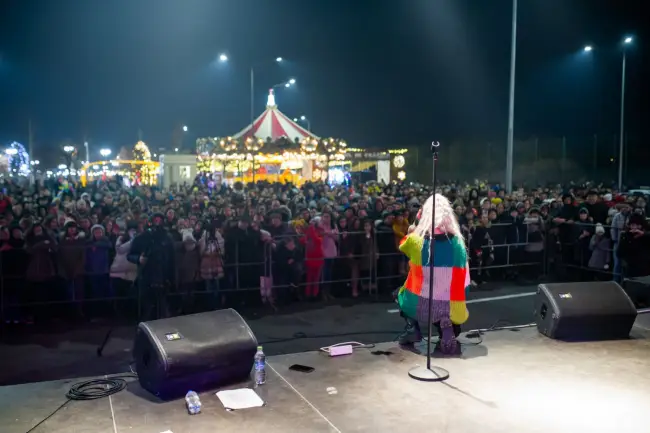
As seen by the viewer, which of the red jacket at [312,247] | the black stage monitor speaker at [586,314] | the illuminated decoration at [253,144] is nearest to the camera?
the black stage monitor speaker at [586,314]

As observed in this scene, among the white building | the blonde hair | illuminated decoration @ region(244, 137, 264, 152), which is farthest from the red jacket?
the white building

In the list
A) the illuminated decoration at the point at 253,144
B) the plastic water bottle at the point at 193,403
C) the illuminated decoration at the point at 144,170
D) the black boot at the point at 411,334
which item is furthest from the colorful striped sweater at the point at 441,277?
the illuminated decoration at the point at 144,170

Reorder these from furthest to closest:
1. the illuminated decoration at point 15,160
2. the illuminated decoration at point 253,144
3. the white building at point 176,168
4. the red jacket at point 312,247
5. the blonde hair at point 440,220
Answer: the illuminated decoration at point 15,160 → the white building at point 176,168 → the illuminated decoration at point 253,144 → the red jacket at point 312,247 → the blonde hair at point 440,220

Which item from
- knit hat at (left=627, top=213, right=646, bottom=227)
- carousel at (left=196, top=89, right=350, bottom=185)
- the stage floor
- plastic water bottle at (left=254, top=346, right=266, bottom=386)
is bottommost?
the stage floor

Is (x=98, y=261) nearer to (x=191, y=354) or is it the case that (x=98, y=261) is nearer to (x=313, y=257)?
(x=313, y=257)

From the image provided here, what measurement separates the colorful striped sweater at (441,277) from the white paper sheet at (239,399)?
2171mm

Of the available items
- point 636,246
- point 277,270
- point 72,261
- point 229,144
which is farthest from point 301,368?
point 229,144

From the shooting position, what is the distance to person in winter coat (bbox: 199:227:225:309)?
9297mm

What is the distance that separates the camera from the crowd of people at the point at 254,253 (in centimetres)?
873

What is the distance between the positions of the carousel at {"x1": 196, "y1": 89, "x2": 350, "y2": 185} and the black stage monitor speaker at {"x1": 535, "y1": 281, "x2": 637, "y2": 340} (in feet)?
63.1

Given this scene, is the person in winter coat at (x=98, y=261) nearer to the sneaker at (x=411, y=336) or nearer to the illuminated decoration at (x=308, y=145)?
the sneaker at (x=411, y=336)

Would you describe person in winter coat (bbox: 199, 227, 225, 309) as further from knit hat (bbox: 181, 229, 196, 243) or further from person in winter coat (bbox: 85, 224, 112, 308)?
person in winter coat (bbox: 85, 224, 112, 308)

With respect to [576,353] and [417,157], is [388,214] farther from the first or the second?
[417,157]

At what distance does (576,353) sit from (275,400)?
11.9ft
